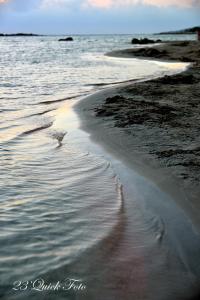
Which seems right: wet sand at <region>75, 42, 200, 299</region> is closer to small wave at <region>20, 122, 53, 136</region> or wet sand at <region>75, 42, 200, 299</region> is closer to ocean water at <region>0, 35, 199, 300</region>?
ocean water at <region>0, 35, 199, 300</region>

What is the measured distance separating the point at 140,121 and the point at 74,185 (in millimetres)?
3596

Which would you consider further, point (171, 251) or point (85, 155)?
point (85, 155)

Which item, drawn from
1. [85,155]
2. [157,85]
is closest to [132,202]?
[85,155]

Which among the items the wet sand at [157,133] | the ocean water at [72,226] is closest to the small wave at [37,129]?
the ocean water at [72,226]

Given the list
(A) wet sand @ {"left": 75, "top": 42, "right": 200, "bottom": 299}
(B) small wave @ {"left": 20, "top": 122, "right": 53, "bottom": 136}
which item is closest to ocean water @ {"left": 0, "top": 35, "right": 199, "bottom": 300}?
(A) wet sand @ {"left": 75, "top": 42, "right": 200, "bottom": 299}

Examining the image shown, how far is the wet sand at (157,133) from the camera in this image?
18.1ft

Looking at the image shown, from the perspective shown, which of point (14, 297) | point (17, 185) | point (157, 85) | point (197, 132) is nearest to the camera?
point (14, 297)

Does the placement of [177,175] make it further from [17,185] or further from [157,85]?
[157,85]

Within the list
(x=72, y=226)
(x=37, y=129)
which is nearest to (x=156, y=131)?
(x=37, y=129)

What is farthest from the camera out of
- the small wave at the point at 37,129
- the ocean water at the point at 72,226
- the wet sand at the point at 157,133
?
A: the small wave at the point at 37,129

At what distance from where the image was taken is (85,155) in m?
7.20

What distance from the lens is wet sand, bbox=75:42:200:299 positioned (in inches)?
218

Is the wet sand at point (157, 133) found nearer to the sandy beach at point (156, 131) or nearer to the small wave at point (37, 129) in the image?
the sandy beach at point (156, 131)

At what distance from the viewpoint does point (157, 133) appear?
7.86 metres
